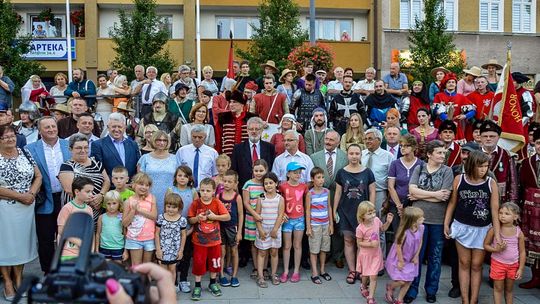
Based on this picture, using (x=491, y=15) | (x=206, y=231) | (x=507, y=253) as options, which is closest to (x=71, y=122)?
(x=206, y=231)

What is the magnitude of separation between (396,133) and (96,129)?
486 cm

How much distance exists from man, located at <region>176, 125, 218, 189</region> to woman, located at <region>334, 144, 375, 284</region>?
169 cm

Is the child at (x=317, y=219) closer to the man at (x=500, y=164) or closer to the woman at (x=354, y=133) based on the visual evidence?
the woman at (x=354, y=133)

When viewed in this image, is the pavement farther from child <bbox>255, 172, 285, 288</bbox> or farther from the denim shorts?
the denim shorts

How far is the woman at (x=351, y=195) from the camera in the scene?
22.2 ft

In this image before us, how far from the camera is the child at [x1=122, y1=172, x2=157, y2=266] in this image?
599cm

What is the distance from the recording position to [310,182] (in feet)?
23.1

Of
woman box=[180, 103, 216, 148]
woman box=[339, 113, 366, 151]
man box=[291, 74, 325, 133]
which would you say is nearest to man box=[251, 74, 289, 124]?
man box=[291, 74, 325, 133]

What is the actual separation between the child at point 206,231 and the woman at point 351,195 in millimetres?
1553

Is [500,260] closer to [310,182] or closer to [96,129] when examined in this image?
[310,182]

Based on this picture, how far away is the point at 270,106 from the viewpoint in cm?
904

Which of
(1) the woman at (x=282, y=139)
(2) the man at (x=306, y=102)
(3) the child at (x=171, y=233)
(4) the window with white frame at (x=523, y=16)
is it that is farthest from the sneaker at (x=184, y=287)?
(4) the window with white frame at (x=523, y=16)

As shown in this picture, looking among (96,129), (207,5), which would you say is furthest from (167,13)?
(96,129)

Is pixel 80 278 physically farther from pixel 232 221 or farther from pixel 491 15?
pixel 491 15
